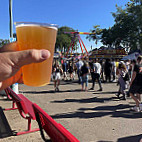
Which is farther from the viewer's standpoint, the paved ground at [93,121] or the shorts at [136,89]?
the shorts at [136,89]

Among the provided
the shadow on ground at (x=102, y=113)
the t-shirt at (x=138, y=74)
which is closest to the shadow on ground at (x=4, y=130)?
the shadow on ground at (x=102, y=113)

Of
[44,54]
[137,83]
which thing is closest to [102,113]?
[137,83]

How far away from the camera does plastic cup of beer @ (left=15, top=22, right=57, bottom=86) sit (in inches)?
42.0

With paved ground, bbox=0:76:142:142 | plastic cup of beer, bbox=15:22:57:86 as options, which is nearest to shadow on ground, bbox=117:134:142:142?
paved ground, bbox=0:76:142:142

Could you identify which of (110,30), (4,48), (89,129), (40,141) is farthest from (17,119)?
(110,30)

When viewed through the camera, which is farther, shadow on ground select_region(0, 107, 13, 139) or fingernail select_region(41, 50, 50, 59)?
shadow on ground select_region(0, 107, 13, 139)

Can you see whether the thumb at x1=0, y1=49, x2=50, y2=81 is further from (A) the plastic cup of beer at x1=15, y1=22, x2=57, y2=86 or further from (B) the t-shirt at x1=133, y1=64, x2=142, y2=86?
(B) the t-shirt at x1=133, y1=64, x2=142, y2=86

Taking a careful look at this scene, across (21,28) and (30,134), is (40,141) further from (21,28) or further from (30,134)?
(21,28)

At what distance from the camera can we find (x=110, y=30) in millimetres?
29250

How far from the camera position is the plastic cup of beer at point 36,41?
1066mm

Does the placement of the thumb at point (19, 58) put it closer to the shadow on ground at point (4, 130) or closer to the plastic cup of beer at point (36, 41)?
the plastic cup of beer at point (36, 41)

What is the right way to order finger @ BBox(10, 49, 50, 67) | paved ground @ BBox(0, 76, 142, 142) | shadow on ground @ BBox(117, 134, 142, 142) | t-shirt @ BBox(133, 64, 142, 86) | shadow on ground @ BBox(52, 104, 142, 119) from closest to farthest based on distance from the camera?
1. finger @ BBox(10, 49, 50, 67)
2. shadow on ground @ BBox(117, 134, 142, 142)
3. paved ground @ BBox(0, 76, 142, 142)
4. shadow on ground @ BBox(52, 104, 142, 119)
5. t-shirt @ BBox(133, 64, 142, 86)

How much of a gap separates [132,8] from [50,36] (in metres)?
26.8

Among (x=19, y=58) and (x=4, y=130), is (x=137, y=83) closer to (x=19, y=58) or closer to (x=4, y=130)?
(x=4, y=130)
